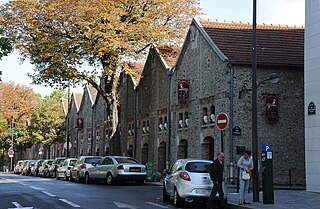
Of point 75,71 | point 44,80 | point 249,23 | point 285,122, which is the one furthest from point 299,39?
point 44,80

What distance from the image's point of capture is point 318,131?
21500mm

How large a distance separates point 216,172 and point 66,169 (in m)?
22.8

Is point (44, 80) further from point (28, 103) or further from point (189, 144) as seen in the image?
point (28, 103)

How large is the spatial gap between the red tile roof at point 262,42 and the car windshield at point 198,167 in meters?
13.1

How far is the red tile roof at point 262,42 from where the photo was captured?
29.5m

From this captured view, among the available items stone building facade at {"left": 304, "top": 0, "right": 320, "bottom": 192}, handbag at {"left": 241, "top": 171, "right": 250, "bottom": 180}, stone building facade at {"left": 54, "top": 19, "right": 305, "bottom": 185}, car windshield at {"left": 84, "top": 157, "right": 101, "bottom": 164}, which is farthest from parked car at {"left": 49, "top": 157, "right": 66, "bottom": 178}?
handbag at {"left": 241, "top": 171, "right": 250, "bottom": 180}

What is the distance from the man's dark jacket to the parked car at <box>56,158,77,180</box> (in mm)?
21592

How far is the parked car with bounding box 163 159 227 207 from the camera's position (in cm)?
1616

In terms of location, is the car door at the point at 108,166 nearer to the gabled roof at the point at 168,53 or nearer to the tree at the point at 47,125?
the gabled roof at the point at 168,53

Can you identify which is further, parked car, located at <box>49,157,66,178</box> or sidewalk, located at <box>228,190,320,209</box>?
parked car, located at <box>49,157,66,178</box>

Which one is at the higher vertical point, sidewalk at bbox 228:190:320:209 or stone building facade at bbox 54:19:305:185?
stone building facade at bbox 54:19:305:185

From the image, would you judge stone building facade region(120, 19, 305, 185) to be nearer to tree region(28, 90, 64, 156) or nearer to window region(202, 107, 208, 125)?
window region(202, 107, 208, 125)

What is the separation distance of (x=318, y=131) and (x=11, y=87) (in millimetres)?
61402

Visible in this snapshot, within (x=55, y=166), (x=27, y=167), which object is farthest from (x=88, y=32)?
(x=27, y=167)
